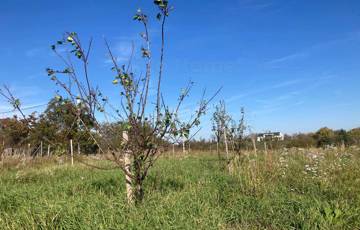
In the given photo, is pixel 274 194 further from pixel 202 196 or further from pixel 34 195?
pixel 34 195

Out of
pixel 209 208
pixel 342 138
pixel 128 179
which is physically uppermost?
pixel 342 138

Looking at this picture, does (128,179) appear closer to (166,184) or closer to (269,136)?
(166,184)

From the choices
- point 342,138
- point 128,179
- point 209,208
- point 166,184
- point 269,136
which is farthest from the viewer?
point 342,138

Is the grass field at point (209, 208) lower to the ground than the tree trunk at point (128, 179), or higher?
lower

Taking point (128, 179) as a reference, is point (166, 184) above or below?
below

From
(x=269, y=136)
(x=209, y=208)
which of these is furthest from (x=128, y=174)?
(x=269, y=136)

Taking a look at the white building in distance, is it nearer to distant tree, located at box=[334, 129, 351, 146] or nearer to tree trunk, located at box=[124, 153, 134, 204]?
distant tree, located at box=[334, 129, 351, 146]

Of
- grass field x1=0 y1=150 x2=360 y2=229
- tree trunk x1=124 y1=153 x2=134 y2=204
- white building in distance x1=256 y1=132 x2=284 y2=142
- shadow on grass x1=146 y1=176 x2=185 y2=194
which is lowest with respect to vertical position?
grass field x1=0 y1=150 x2=360 y2=229

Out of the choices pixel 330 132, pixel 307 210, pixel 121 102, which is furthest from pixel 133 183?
pixel 330 132

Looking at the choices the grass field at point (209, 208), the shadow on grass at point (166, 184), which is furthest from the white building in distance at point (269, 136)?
the shadow on grass at point (166, 184)

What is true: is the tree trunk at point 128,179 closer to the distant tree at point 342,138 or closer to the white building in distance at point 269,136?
the white building in distance at point 269,136

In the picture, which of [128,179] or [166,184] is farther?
[166,184]

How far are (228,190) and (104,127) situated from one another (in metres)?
2.77

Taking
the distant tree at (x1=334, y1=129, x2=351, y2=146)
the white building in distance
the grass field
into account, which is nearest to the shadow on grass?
the grass field
